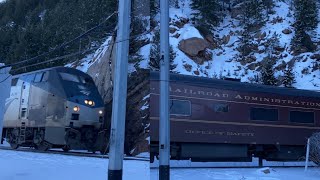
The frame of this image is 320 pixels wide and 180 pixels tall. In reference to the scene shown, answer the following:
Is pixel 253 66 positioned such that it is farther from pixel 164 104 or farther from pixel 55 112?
pixel 164 104

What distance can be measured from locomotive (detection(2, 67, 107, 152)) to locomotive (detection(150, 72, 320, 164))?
191cm

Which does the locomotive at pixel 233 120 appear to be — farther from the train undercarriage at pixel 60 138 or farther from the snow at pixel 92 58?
the snow at pixel 92 58

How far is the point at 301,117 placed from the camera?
17406 millimetres

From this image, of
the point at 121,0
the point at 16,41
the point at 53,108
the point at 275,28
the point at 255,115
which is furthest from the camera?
the point at 275,28

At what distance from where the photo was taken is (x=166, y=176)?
9117 millimetres

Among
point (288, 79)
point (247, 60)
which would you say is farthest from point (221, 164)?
point (247, 60)

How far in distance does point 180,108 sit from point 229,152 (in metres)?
2.74

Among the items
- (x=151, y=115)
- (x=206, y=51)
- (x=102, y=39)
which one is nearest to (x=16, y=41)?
(x=102, y=39)

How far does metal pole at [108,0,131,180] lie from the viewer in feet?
24.1

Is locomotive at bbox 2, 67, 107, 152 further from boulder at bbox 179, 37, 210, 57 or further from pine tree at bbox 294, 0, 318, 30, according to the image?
pine tree at bbox 294, 0, 318, 30

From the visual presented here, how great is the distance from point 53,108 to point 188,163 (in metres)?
6.64

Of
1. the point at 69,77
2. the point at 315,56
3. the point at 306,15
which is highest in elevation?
the point at 306,15

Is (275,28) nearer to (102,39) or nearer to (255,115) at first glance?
(255,115)

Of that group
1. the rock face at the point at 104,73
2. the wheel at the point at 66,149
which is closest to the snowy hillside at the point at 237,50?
the rock face at the point at 104,73
